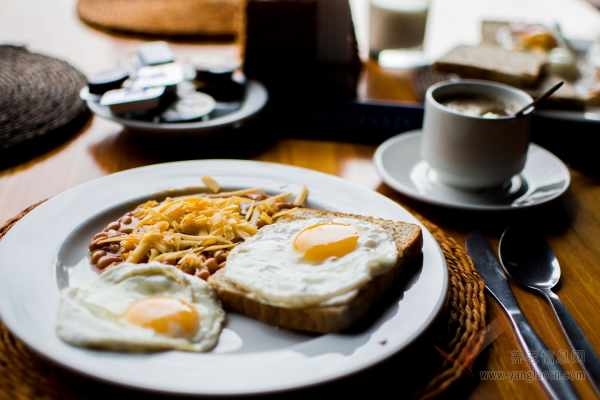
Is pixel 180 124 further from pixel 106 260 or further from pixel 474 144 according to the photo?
pixel 474 144

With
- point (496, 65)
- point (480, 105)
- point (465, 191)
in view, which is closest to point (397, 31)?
point (496, 65)

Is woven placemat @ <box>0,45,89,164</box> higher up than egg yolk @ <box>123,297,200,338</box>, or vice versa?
woven placemat @ <box>0,45,89,164</box>

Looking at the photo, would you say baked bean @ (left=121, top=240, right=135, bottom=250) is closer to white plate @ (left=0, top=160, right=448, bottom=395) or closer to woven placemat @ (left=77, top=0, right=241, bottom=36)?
white plate @ (left=0, top=160, right=448, bottom=395)

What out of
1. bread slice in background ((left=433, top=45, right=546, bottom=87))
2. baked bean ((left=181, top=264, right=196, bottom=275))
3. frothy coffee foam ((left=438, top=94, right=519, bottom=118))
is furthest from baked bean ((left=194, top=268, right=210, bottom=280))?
bread slice in background ((left=433, top=45, right=546, bottom=87))

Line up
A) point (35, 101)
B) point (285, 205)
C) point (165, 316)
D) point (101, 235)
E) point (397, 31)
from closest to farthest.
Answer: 1. point (165, 316)
2. point (101, 235)
3. point (285, 205)
4. point (35, 101)
5. point (397, 31)

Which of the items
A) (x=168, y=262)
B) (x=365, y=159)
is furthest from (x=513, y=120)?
(x=168, y=262)
